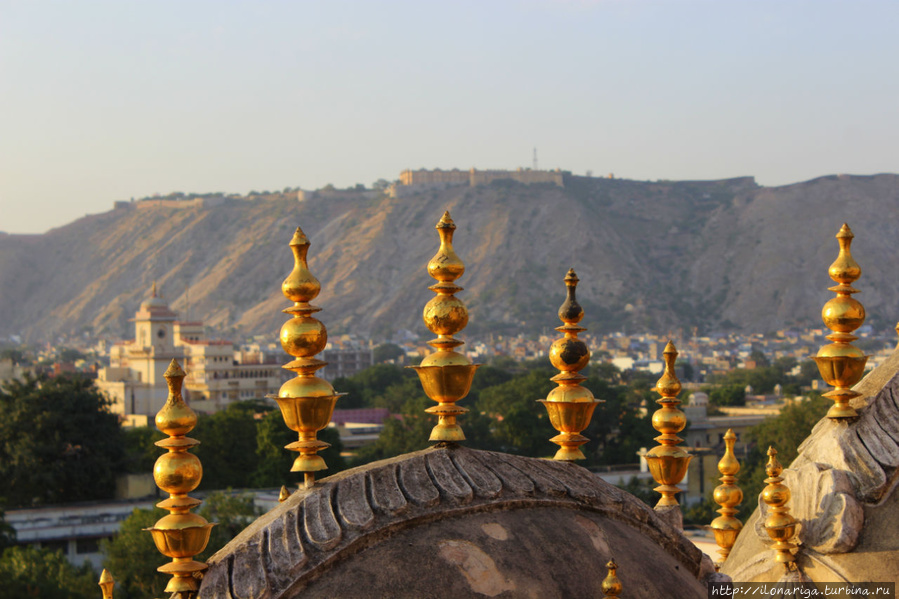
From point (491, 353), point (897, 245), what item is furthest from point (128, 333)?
point (897, 245)

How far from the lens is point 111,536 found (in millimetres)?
30859

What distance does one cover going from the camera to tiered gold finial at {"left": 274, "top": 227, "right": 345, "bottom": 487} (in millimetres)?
3566

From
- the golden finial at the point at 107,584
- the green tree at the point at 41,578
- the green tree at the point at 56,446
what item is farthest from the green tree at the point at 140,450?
the golden finial at the point at 107,584

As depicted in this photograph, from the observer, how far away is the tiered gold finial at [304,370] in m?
3.57

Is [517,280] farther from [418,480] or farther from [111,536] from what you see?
[418,480]

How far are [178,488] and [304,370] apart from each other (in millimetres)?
521

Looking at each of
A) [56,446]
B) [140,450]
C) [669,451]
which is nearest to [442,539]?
[669,451]

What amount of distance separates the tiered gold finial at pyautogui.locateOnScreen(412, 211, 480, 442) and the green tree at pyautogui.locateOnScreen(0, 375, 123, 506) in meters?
35.6

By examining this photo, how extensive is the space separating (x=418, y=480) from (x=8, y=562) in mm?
22159

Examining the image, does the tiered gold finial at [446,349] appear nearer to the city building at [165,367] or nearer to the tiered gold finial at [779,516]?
the tiered gold finial at [779,516]

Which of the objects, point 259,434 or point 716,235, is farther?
point 716,235

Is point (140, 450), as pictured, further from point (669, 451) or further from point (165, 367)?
point (669, 451)

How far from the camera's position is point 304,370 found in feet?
11.9

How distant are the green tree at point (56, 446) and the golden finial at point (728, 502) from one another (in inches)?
1336
